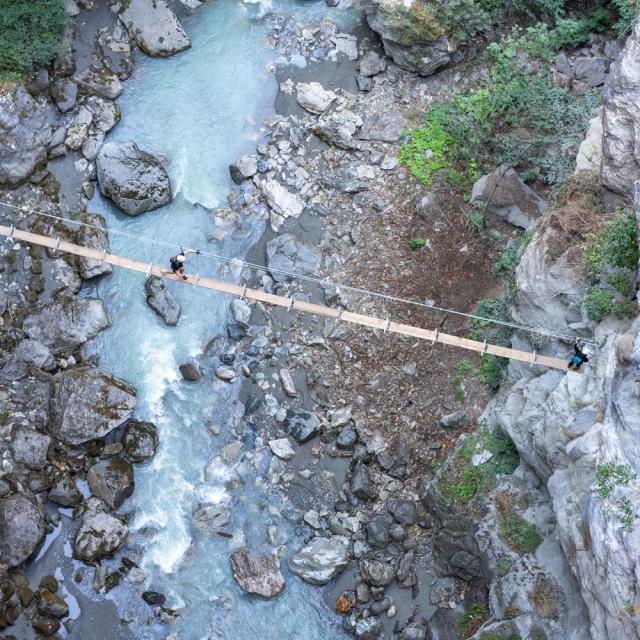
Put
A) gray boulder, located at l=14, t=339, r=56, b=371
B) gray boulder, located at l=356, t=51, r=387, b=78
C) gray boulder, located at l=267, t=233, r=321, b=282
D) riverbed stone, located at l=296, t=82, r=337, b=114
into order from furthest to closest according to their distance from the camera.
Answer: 1. gray boulder, located at l=356, t=51, r=387, b=78
2. riverbed stone, located at l=296, t=82, r=337, b=114
3. gray boulder, located at l=267, t=233, r=321, b=282
4. gray boulder, located at l=14, t=339, r=56, b=371

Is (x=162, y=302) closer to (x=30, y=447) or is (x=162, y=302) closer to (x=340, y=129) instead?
(x=30, y=447)

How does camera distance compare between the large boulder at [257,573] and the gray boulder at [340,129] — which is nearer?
the large boulder at [257,573]

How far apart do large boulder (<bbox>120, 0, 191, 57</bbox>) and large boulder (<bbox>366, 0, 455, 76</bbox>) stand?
4068mm

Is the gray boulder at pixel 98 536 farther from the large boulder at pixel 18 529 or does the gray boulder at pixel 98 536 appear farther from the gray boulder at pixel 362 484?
the gray boulder at pixel 362 484

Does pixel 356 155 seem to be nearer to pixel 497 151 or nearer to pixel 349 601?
pixel 497 151

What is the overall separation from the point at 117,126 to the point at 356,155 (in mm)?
4845

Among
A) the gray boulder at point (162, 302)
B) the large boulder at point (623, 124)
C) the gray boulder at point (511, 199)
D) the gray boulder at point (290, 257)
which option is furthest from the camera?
the gray boulder at point (290, 257)

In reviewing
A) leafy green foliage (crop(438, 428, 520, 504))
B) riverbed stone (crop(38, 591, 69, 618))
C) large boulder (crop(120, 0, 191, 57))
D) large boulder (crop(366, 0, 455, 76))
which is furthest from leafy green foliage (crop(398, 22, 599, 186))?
riverbed stone (crop(38, 591, 69, 618))

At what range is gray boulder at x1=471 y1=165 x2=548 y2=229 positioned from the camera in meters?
14.3

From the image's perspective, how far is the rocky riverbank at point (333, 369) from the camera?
39.1 feet

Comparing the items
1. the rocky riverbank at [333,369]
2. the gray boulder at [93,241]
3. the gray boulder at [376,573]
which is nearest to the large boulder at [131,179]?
the rocky riverbank at [333,369]

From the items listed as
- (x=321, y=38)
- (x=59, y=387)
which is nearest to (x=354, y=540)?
(x=59, y=387)

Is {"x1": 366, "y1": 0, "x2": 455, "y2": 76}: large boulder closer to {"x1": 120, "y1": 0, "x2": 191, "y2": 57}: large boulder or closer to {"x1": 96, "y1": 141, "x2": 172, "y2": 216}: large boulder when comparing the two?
{"x1": 120, "y1": 0, "x2": 191, "y2": 57}: large boulder

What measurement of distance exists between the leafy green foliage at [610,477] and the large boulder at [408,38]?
32.0 ft
